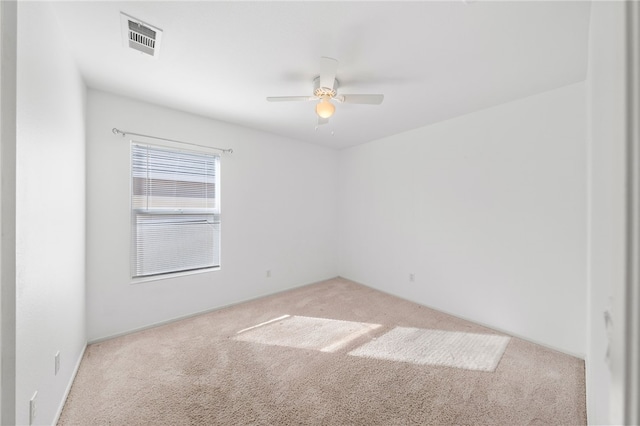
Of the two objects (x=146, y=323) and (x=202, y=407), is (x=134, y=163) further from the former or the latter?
(x=202, y=407)

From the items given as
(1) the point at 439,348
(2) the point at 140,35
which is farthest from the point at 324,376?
(2) the point at 140,35

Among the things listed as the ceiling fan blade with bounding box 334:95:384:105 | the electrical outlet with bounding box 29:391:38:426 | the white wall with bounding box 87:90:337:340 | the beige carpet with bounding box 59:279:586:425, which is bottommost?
the beige carpet with bounding box 59:279:586:425

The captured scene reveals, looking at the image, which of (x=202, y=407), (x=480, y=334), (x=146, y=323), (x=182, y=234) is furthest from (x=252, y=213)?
(x=480, y=334)

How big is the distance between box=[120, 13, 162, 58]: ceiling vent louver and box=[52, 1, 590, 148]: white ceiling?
0.14ft

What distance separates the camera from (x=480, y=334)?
2.68 metres

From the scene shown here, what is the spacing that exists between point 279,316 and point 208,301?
0.96m

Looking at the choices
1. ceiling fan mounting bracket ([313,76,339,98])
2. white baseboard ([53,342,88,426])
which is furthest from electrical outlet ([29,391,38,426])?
ceiling fan mounting bracket ([313,76,339,98])

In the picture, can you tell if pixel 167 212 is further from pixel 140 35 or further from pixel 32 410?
pixel 32 410

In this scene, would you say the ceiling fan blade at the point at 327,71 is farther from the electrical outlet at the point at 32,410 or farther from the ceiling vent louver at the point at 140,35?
the electrical outlet at the point at 32,410

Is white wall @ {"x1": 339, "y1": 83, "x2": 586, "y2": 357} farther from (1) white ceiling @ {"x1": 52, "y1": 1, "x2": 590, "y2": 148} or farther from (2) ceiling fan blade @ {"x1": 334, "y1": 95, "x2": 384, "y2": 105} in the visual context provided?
(2) ceiling fan blade @ {"x1": 334, "y1": 95, "x2": 384, "y2": 105}

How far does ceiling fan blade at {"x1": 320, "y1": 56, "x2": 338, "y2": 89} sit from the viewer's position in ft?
5.75

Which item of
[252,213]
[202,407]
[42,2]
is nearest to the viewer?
[42,2]

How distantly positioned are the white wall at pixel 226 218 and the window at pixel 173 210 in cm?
12

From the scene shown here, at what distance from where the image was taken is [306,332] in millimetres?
2730
